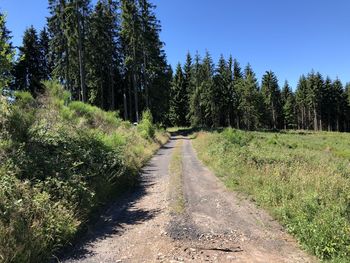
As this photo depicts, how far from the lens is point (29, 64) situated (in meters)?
43.1

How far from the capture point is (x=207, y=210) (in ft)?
26.9

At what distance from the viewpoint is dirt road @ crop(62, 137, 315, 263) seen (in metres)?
5.55

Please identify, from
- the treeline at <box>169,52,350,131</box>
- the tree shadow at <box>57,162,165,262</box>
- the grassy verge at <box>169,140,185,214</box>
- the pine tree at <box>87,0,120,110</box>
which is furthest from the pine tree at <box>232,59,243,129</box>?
the tree shadow at <box>57,162,165,262</box>

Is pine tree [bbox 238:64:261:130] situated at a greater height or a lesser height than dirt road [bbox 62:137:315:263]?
greater

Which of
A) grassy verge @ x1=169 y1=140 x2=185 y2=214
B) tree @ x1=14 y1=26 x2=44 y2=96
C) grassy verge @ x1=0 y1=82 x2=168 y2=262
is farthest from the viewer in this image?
tree @ x1=14 y1=26 x2=44 y2=96

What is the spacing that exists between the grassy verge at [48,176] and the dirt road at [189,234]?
1.73ft

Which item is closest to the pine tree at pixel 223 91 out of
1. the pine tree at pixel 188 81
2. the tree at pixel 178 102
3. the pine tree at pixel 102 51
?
the pine tree at pixel 188 81

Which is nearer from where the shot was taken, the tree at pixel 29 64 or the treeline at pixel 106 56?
the treeline at pixel 106 56

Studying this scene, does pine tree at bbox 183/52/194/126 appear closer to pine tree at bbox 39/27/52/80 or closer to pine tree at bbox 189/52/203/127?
pine tree at bbox 189/52/203/127

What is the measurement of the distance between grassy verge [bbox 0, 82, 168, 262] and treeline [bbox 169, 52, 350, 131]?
163 ft

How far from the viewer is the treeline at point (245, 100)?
61438 millimetres

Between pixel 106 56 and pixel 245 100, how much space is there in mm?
33227

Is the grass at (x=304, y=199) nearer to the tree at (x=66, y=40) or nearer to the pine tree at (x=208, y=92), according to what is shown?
the tree at (x=66, y=40)

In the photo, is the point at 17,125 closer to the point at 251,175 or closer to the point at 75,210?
the point at 75,210
